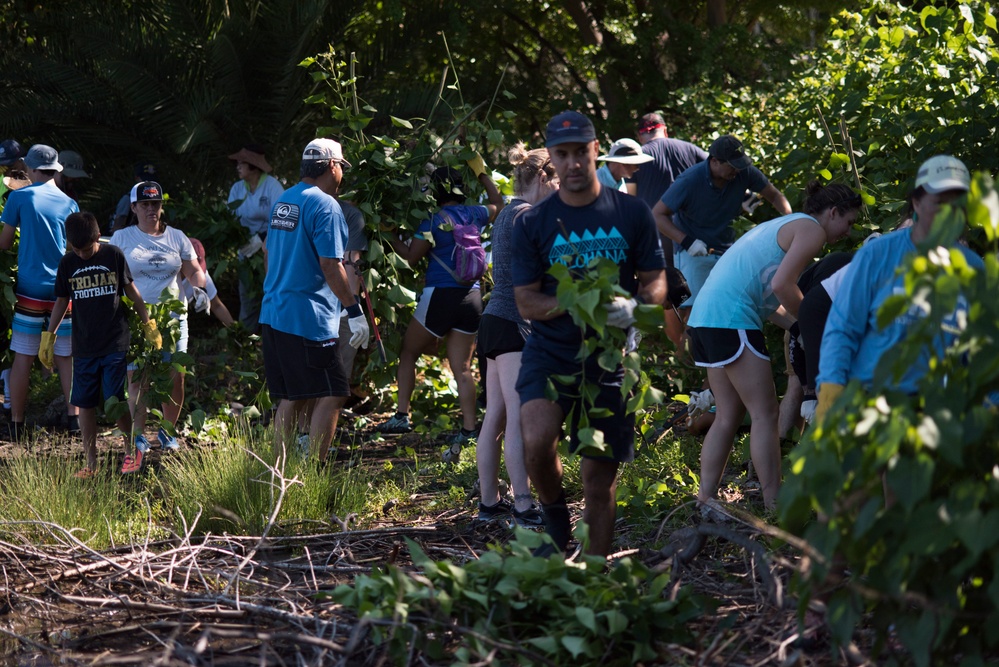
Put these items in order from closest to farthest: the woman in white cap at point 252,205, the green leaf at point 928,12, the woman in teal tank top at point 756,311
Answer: the woman in teal tank top at point 756,311 → the green leaf at point 928,12 → the woman in white cap at point 252,205

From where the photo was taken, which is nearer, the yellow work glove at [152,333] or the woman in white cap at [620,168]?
the yellow work glove at [152,333]

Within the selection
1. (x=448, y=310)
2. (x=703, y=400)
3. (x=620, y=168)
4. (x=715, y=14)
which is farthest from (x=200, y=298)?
(x=715, y=14)

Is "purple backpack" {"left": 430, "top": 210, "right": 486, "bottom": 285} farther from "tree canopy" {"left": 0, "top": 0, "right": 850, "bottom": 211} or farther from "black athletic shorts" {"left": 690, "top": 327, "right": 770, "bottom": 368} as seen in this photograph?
"tree canopy" {"left": 0, "top": 0, "right": 850, "bottom": 211}

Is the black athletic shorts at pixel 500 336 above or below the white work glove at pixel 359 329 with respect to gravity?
above

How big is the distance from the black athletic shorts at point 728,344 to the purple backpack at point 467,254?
211cm

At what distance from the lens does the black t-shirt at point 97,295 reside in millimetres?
6922

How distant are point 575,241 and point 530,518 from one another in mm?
1640

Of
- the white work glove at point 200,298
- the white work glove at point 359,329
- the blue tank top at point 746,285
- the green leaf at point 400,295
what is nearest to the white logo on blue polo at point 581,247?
the blue tank top at point 746,285

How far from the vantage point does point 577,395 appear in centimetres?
440

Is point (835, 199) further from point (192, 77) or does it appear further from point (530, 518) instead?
point (192, 77)

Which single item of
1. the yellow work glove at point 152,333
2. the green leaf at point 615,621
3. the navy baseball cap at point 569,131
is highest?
the navy baseball cap at point 569,131

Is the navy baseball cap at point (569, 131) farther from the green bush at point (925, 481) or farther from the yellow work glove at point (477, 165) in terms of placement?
the yellow work glove at point (477, 165)

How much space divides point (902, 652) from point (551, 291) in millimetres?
1836

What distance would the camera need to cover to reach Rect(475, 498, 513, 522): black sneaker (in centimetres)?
575
